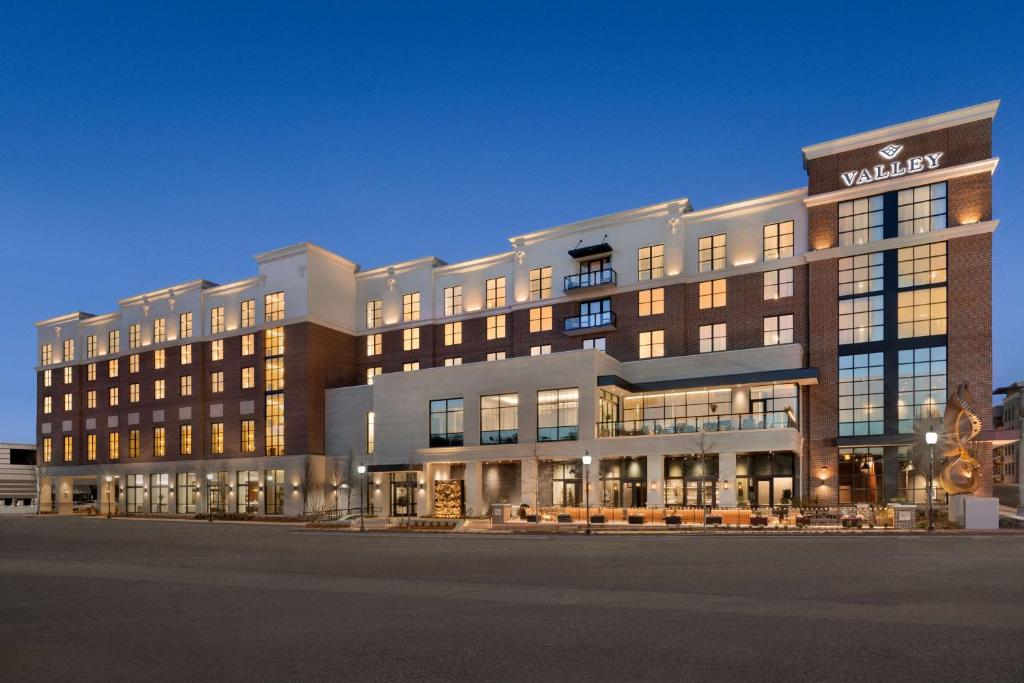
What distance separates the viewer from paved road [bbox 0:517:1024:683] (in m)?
8.27

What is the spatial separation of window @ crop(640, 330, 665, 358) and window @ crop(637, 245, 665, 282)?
4249 mm

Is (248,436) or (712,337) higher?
(712,337)

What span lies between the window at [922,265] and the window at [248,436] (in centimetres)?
5429

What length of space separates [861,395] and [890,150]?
52.4 feet

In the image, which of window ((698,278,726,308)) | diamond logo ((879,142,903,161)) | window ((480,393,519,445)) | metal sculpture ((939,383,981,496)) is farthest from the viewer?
window ((698,278,726,308))

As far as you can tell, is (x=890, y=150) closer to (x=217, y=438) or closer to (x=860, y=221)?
(x=860, y=221)

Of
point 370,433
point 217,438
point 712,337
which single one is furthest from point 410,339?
point 712,337

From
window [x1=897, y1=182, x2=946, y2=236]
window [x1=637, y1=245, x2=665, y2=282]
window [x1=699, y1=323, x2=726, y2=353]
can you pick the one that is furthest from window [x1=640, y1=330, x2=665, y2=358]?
window [x1=897, y1=182, x2=946, y2=236]

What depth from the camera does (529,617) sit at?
11344mm

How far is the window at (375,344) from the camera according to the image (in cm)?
6519

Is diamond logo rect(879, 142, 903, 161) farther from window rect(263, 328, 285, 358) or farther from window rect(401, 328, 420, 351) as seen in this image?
window rect(263, 328, 285, 358)

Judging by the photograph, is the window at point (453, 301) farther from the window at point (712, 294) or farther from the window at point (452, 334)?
the window at point (712, 294)

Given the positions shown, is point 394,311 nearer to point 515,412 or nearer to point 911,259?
point 515,412

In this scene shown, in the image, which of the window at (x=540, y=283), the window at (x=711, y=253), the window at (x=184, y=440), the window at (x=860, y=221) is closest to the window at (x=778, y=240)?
the window at (x=711, y=253)
